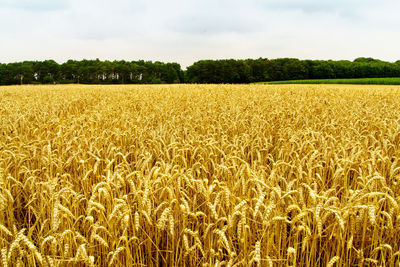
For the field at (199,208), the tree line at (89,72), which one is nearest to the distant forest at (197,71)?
the tree line at (89,72)

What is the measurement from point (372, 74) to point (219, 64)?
3925 centimetres

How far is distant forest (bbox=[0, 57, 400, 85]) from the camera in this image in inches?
3066

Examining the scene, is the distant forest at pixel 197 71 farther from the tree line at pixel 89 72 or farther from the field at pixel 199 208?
the field at pixel 199 208

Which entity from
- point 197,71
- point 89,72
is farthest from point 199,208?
point 89,72

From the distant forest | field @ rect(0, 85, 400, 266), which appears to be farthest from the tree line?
field @ rect(0, 85, 400, 266)

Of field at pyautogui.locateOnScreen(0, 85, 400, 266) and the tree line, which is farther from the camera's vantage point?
the tree line

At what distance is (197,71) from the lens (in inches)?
3250

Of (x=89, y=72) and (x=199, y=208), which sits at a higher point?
(x=89, y=72)

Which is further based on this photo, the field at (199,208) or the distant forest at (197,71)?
the distant forest at (197,71)

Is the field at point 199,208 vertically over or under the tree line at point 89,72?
under

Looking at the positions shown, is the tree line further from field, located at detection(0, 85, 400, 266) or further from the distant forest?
field, located at detection(0, 85, 400, 266)

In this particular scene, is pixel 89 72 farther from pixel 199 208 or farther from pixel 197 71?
pixel 199 208

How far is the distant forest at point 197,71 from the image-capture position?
7788 cm

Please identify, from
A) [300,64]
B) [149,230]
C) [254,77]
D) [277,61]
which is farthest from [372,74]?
[149,230]
